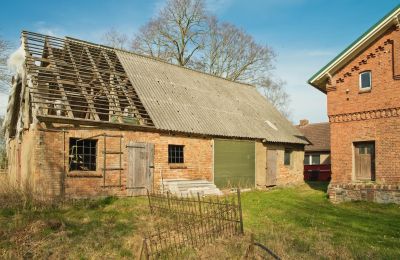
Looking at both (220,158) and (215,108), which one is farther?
(215,108)

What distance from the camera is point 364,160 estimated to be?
15.3 meters

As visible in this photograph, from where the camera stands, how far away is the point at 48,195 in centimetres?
1229

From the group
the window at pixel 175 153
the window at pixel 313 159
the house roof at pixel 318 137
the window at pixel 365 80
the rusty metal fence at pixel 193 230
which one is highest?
the window at pixel 365 80

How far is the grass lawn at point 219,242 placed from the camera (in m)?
7.44

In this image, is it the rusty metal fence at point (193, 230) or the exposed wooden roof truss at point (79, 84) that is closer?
the rusty metal fence at point (193, 230)

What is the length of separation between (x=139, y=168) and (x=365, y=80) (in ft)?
34.7

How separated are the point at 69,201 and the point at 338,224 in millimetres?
9133

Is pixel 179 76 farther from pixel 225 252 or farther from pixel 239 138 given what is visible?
pixel 225 252

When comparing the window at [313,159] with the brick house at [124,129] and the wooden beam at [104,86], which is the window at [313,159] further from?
the wooden beam at [104,86]

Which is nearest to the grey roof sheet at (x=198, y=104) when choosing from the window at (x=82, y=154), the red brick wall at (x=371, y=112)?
the window at (x=82, y=154)

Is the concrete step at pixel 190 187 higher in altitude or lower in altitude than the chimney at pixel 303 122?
lower

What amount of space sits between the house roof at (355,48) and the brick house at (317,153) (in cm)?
1278

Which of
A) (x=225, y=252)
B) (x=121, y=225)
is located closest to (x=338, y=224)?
(x=225, y=252)

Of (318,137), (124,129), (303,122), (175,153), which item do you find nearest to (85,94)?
(124,129)
